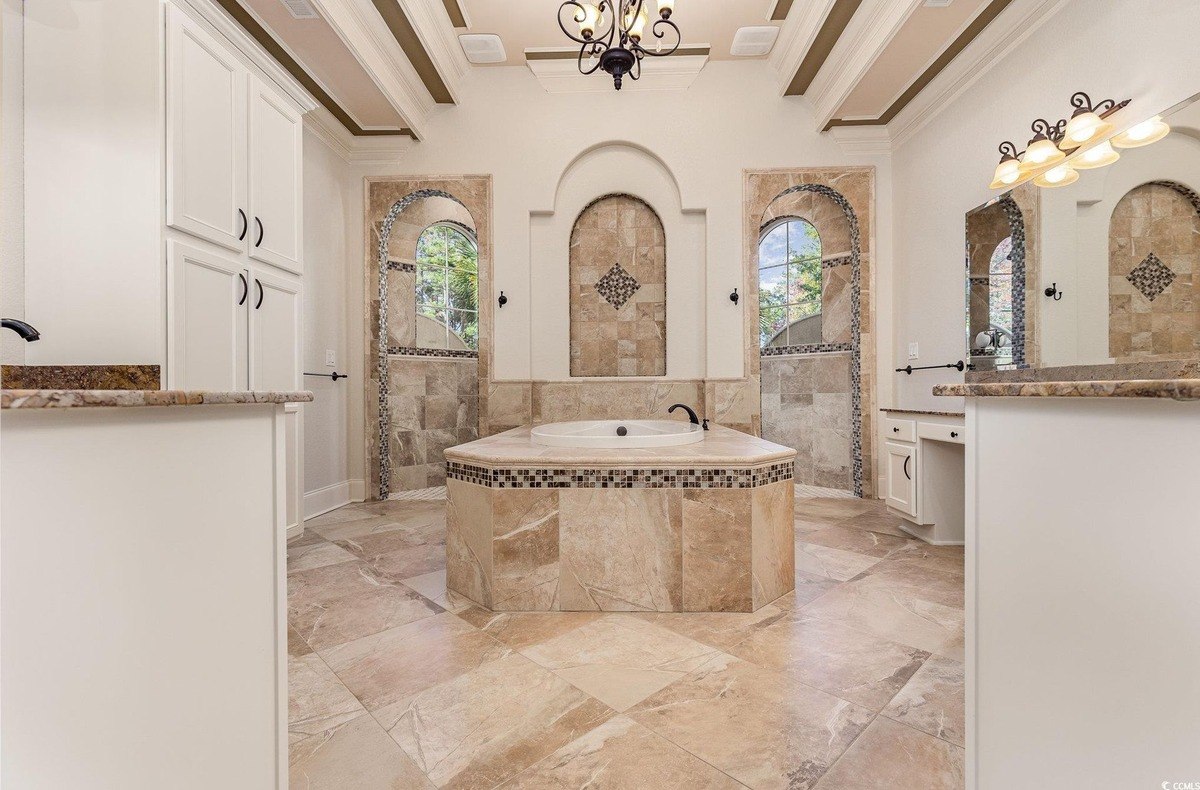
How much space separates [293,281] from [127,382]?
3.66ft

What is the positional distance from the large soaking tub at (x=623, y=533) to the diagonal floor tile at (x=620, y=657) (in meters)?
0.19

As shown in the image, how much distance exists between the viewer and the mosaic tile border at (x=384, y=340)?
405 centimetres

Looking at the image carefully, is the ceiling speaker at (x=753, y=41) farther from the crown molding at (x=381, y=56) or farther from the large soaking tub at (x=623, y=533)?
the large soaking tub at (x=623, y=533)

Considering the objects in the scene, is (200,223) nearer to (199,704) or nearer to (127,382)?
(127,382)

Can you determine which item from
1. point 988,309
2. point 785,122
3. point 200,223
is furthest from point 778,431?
point 200,223

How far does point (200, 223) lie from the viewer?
1.84 metres

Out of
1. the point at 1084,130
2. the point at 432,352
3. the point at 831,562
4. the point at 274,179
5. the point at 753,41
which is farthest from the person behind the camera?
the point at 432,352

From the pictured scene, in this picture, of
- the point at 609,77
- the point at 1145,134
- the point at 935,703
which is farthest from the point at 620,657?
the point at 609,77

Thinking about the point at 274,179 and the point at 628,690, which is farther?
the point at 274,179

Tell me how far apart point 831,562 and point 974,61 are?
3.23 metres

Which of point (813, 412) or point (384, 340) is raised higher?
point (384, 340)

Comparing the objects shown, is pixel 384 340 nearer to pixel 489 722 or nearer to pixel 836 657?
pixel 489 722

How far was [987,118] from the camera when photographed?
2.99m

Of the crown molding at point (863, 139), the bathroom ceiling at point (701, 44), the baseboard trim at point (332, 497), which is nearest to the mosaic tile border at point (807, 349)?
the crown molding at point (863, 139)
